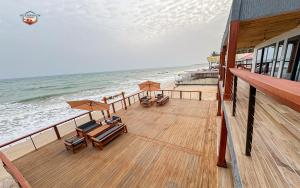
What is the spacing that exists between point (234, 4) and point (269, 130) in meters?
2.83

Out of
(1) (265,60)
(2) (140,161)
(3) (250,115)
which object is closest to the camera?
(3) (250,115)

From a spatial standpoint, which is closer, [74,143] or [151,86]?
[74,143]

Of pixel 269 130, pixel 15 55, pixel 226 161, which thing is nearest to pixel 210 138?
pixel 226 161

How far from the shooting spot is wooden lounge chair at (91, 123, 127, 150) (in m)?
6.30

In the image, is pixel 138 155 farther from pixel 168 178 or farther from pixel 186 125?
pixel 186 125

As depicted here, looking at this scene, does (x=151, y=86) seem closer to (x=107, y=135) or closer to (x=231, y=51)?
(x=107, y=135)

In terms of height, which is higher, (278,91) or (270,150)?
(278,91)

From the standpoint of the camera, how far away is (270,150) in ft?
6.26

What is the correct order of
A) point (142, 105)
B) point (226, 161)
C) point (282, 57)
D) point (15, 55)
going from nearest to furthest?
1. point (226, 161)
2. point (282, 57)
3. point (142, 105)
4. point (15, 55)

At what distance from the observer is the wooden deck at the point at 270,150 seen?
1.49 meters

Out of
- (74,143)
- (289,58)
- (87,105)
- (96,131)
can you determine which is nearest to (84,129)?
(96,131)

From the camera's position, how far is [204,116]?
8844mm

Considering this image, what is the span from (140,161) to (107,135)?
232 cm

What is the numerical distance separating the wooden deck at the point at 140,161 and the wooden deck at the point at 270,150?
9.10ft
